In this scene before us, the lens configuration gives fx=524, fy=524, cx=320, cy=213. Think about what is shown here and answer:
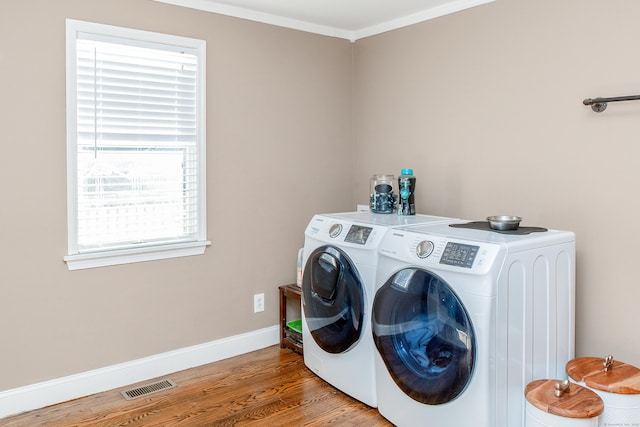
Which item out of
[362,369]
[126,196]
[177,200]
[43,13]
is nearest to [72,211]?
[126,196]

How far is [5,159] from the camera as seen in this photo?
2.54 metres

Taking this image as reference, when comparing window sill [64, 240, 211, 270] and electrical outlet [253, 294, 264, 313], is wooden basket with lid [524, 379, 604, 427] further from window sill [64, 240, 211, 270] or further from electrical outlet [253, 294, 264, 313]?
window sill [64, 240, 211, 270]

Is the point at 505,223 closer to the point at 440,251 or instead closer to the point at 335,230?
the point at 440,251

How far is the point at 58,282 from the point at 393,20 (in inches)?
102

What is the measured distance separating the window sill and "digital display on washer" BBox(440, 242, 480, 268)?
5.25 feet

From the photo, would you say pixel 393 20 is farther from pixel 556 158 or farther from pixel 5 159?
pixel 5 159

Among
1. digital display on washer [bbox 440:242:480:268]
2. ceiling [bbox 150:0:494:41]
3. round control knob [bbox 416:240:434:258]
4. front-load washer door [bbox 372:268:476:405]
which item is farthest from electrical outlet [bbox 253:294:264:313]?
ceiling [bbox 150:0:494:41]

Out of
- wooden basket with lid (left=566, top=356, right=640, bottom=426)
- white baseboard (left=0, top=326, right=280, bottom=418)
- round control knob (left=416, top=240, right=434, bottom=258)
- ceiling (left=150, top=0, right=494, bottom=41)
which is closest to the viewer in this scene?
wooden basket with lid (left=566, top=356, right=640, bottom=426)

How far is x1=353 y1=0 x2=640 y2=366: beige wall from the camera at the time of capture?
2.42m

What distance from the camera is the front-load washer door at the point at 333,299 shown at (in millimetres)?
2699

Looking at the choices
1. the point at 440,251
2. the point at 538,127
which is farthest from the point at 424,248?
the point at 538,127

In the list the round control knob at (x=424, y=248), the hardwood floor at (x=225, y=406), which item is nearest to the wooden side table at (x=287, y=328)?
Result: the hardwood floor at (x=225, y=406)

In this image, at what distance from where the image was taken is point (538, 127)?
108 inches

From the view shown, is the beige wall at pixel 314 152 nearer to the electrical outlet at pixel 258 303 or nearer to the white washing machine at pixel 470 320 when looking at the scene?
the electrical outlet at pixel 258 303
